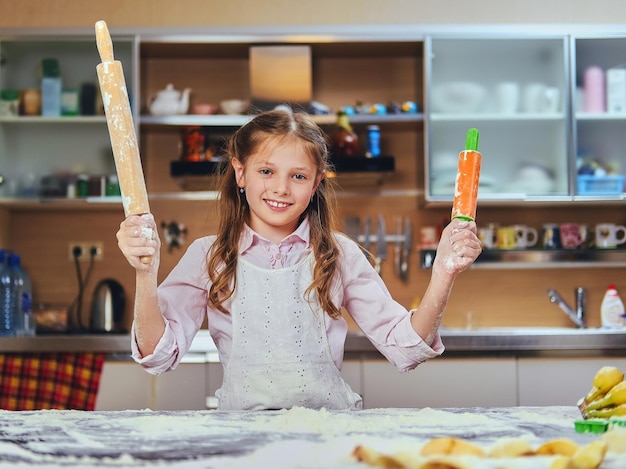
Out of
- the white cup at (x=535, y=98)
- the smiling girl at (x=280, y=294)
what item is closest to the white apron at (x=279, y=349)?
the smiling girl at (x=280, y=294)

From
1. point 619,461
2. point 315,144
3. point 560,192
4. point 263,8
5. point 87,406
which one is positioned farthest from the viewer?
point 263,8

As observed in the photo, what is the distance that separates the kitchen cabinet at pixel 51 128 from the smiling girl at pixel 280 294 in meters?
1.72

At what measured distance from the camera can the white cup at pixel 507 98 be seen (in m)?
3.51

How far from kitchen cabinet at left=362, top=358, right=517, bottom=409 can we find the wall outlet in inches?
51.7

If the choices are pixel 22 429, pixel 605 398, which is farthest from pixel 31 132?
pixel 605 398

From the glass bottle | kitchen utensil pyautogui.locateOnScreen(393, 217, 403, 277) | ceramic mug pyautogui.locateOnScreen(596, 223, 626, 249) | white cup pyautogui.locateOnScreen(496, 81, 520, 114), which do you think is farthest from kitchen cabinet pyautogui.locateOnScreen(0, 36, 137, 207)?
ceramic mug pyautogui.locateOnScreen(596, 223, 626, 249)

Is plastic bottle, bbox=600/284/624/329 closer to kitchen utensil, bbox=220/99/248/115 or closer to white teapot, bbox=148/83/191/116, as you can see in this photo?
kitchen utensil, bbox=220/99/248/115

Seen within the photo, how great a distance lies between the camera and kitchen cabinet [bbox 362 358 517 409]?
3037 mm

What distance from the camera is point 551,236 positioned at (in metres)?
3.56

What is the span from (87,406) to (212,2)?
66.5 inches

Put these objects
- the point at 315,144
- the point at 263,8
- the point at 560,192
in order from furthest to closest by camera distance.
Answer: the point at 263,8
the point at 560,192
the point at 315,144

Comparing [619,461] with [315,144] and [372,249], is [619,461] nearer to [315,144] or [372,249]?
[315,144]

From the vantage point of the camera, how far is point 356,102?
3.70 meters

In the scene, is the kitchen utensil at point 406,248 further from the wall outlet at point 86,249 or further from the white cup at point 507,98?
the wall outlet at point 86,249
